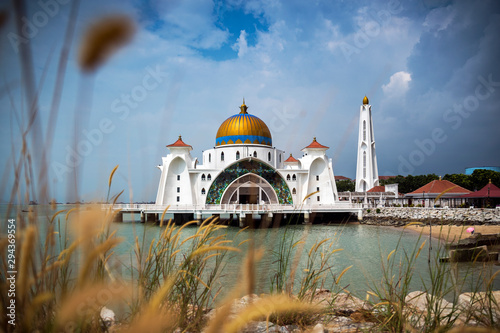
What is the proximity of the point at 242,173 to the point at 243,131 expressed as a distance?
169 inches

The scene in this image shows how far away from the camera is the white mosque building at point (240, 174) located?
22766 mm

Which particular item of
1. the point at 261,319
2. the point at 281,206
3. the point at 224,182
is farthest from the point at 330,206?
the point at 261,319

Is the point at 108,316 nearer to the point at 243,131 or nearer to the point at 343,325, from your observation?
the point at 343,325

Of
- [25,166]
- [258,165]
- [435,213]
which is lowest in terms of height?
[435,213]

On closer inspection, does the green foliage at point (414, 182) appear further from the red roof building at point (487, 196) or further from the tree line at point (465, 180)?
the red roof building at point (487, 196)

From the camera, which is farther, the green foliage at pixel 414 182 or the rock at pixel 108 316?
the green foliage at pixel 414 182

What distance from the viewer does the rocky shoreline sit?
58.9 ft

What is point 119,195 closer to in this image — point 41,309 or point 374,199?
point 41,309

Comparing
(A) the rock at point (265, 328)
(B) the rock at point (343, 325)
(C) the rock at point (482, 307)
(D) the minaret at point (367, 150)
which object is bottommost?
(B) the rock at point (343, 325)

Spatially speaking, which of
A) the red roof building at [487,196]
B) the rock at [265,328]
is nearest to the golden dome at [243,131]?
the red roof building at [487,196]

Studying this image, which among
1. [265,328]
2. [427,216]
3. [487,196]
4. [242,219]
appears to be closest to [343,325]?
[265,328]

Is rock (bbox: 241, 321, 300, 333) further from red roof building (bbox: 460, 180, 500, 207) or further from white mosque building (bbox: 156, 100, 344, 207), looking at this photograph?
red roof building (bbox: 460, 180, 500, 207)

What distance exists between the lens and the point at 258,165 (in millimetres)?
22891

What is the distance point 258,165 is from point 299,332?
68.9 ft
